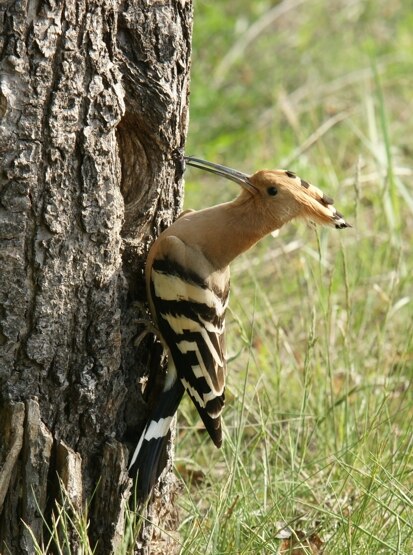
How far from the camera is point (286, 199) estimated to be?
2562 millimetres

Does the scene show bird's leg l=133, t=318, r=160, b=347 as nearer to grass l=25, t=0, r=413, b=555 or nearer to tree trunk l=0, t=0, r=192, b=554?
tree trunk l=0, t=0, r=192, b=554

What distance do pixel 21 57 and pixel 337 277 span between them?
204cm

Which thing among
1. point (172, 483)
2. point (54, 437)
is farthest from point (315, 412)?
point (54, 437)

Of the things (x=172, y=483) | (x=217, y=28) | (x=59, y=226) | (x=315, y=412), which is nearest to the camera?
(x=59, y=226)

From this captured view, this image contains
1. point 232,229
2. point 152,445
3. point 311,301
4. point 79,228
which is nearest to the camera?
point 79,228

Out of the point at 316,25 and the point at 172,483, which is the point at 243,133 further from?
the point at 172,483

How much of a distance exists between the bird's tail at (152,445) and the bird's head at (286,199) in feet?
1.77

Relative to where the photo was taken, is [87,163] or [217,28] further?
[217,28]

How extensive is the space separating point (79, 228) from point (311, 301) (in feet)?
4.08

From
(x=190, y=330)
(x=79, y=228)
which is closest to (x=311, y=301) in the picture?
(x=190, y=330)

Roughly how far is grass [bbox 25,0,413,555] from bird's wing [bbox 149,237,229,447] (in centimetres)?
10

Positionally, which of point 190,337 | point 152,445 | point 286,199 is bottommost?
point 152,445

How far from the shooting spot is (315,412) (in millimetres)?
2994

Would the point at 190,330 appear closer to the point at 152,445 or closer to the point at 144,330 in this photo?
the point at 144,330
